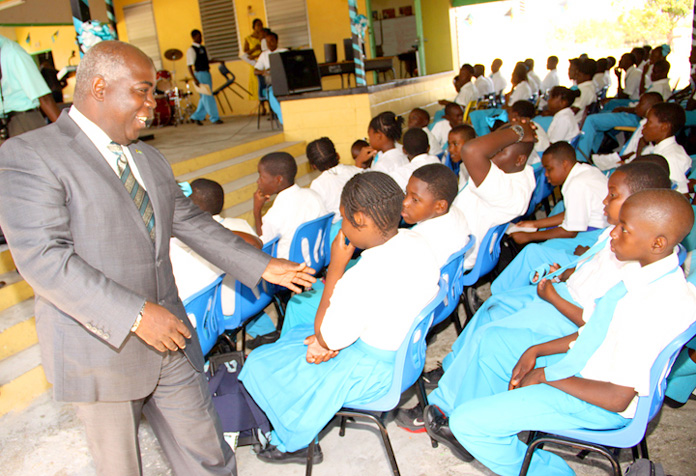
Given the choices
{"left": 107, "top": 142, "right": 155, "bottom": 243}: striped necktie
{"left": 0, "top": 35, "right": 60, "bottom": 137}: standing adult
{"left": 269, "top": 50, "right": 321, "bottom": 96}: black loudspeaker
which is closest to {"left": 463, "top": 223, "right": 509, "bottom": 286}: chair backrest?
{"left": 107, "top": 142, "right": 155, "bottom": 243}: striped necktie

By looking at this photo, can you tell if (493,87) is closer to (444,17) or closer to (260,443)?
(444,17)

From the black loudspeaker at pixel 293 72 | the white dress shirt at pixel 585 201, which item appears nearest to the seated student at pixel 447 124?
the black loudspeaker at pixel 293 72

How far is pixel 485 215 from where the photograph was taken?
3.14m

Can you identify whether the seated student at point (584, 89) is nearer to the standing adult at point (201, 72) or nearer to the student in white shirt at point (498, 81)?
the student in white shirt at point (498, 81)

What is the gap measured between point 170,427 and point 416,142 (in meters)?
3.21

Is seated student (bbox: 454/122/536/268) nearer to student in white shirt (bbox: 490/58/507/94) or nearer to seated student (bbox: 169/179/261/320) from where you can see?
seated student (bbox: 169/179/261/320)

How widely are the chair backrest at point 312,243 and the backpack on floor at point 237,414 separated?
85cm

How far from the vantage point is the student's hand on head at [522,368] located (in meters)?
1.85

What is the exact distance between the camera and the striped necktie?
61.1 inches

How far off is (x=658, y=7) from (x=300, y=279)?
1494cm

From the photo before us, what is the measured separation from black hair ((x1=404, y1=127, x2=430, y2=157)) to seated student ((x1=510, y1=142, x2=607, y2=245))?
1199 mm

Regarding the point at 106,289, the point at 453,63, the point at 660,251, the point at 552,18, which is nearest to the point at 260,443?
the point at 106,289

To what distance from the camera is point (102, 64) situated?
1476mm

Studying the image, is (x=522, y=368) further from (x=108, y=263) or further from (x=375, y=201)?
(x=108, y=263)
